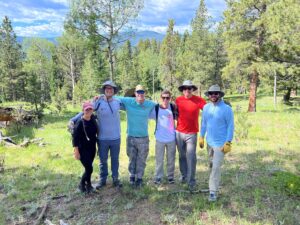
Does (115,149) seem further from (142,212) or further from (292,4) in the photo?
(292,4)

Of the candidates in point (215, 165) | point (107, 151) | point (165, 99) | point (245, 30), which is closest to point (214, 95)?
point (165, 99)

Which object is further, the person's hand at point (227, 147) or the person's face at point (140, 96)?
the person's face at point (140, 96)

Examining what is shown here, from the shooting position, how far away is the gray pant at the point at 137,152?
21.6 feet

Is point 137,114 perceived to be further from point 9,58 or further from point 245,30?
point 9,58

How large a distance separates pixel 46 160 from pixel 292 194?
789 centimetres

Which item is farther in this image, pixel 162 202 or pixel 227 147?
pixel 162 202

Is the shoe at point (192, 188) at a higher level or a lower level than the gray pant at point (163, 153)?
lower

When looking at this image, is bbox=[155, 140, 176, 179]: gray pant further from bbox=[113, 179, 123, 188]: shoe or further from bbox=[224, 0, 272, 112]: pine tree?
bbox=[224, 0, 272, 112]: pine tree

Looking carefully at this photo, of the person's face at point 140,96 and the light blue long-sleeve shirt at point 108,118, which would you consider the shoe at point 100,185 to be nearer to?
the light blue long-sleeve shirt at point 108,118

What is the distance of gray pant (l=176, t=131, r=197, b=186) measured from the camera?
649 cm

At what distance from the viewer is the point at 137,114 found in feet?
21.2

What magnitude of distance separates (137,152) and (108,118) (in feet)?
3.42

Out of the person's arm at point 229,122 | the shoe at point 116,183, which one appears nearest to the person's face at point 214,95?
the person's arm at point 229,122

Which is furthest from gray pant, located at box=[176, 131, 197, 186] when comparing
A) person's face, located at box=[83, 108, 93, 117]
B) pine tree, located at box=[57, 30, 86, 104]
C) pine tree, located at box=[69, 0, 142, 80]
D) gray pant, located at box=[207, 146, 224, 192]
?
pine tree, located at box=[57, 30, 86, 104]
